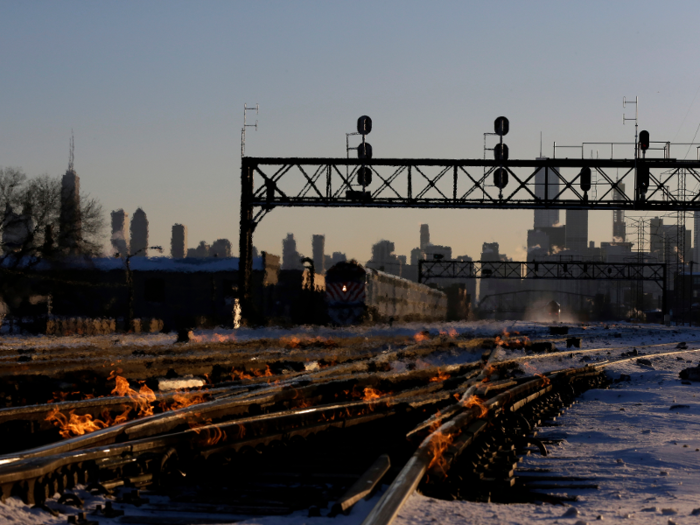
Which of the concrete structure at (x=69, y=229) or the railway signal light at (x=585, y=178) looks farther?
the concrete structure at (x=69, y=229)

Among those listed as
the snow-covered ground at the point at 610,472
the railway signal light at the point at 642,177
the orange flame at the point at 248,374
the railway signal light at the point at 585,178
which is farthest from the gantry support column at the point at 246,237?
the snow-covered ground at the point at 610,472

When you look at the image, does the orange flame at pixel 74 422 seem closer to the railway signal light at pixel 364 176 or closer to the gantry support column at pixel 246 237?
the gantry support column at pixel 246 237

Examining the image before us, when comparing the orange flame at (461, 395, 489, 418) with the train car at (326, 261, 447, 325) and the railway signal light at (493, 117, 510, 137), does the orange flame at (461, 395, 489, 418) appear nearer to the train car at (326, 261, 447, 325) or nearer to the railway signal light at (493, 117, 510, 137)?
the railway signal light at (493, 117, 510, 137)

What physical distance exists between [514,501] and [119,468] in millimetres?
3063

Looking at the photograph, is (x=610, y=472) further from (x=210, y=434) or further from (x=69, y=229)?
(x=69, y=229)

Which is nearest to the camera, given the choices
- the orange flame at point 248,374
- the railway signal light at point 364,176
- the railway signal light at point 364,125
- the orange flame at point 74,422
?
the orange flame at point 74,422

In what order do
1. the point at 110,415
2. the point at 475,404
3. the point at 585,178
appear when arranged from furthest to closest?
the point at 585,178
the point at 475,404
the point at 110,415

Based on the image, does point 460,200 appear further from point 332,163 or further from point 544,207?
point 332,163

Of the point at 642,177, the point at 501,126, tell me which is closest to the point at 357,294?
the point at 501,126

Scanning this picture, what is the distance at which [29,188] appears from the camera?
59.5m

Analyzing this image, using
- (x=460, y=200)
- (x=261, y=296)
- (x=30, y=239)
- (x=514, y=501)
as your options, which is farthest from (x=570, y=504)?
(x=261, y=296)

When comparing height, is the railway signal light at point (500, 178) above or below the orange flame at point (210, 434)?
above

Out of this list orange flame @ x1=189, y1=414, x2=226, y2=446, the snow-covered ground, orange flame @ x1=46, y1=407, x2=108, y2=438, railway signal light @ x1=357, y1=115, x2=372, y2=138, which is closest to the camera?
the snow-covered ground

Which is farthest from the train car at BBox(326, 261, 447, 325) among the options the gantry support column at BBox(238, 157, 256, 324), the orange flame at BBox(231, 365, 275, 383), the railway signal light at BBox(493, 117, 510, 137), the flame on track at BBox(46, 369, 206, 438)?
the flame on track at BBox(46, 369, 206, 438)
